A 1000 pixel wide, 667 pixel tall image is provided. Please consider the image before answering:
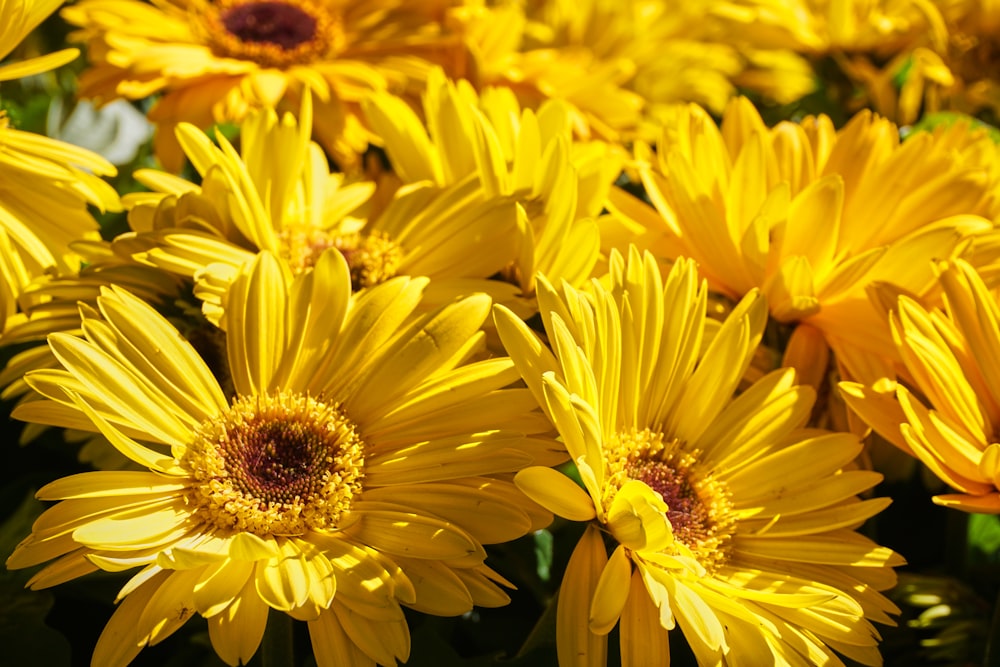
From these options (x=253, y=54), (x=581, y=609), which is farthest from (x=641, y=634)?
(x=253, y=54)

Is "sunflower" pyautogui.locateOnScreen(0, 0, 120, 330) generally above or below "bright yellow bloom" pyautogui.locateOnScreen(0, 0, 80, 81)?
below

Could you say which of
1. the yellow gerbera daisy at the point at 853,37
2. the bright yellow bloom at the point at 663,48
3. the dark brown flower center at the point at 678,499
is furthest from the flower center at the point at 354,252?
the yellow gerbera daisy at the point at 853,37

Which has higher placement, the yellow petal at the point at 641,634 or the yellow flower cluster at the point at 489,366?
the yellow flower cluster at the point at 489,366

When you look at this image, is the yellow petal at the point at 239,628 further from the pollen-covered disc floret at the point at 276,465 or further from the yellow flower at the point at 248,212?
the yellow flower at the point at 248,212

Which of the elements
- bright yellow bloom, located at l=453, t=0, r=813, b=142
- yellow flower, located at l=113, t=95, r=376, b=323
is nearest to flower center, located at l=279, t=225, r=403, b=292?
yellow flower, located at l=113, t=95, r=376, b=323

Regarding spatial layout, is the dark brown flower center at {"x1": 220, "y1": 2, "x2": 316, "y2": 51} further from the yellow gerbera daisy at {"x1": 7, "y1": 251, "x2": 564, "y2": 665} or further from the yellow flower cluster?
the yellow gerbera daisy at {"x1": 7, "y1": 251, "x2": 564, "y2": 665}

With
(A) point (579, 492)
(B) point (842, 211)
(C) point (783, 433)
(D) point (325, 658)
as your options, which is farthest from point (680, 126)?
(D) point (325, 658)

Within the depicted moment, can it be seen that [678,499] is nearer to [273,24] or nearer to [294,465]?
[294,465]

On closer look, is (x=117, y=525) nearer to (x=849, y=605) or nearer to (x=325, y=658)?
(x=325, y=658)
